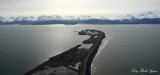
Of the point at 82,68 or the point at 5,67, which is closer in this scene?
the point at 82,68

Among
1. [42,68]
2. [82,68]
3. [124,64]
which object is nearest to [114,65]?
[124,64]

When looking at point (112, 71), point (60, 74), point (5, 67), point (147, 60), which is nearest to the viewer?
point (60, 74)

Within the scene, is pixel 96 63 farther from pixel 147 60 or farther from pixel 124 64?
pixel 147 60

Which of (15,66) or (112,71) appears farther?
(15,66)

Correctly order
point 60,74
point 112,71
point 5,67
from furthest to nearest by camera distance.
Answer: point 5,67 < point 112,71 < point 60,74

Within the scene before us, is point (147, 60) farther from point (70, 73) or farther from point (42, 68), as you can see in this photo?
point (42, 68)

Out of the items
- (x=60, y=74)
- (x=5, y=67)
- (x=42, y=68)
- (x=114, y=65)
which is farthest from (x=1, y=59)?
(x=114, y=65)

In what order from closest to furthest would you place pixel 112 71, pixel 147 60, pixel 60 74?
pixel 60 74 → pixel 112 71 → pixel 147 60

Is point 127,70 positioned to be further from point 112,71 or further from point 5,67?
point 5,67
